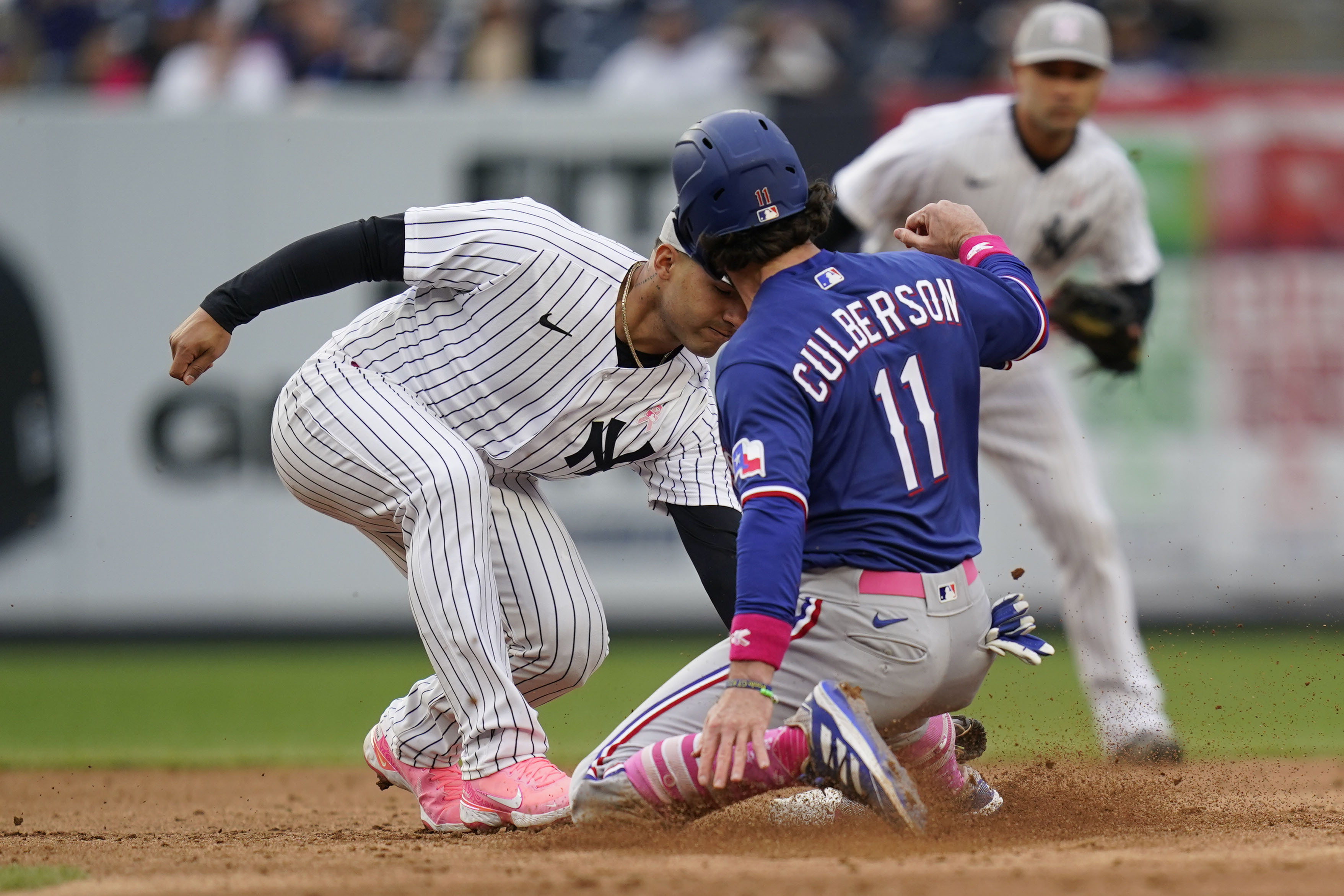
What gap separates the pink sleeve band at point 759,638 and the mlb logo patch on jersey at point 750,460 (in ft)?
0.85

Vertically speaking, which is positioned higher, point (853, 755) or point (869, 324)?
point (869, 324)

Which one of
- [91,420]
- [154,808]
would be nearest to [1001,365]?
[154,808]

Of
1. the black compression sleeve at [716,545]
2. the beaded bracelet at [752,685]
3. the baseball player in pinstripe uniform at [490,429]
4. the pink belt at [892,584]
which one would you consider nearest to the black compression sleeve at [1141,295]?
the baseball player in pinstripe uniform at [490,429]

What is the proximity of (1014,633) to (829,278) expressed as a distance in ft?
2.78

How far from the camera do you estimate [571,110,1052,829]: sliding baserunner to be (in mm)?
2941

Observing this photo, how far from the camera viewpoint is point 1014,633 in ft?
10.8

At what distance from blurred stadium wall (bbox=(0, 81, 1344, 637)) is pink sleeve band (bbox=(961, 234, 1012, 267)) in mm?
4864

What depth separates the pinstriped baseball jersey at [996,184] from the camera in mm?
5156

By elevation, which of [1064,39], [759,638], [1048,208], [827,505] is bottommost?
[759,638]

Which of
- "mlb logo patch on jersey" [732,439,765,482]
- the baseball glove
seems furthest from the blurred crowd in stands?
"mlb logo patch on jersey" [732,439,765,482]

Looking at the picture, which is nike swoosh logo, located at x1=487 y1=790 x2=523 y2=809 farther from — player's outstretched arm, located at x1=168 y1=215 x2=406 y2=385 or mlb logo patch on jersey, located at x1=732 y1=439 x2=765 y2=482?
player's outstretched arm, located at x1=168 y1=215 x2=406 y2=385

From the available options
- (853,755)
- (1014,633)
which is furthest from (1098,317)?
(853,755)

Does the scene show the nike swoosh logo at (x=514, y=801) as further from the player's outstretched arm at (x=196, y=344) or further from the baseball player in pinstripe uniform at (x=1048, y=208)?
the baseball player in pinstripe uniform at (x=1048, y=208)

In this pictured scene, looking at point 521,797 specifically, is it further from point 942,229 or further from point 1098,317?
point 1098,317
